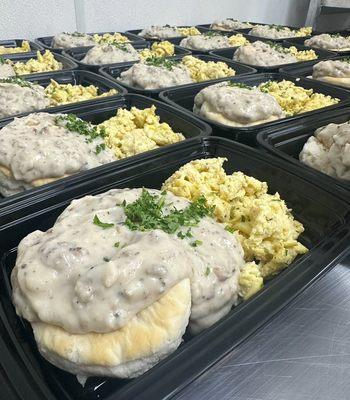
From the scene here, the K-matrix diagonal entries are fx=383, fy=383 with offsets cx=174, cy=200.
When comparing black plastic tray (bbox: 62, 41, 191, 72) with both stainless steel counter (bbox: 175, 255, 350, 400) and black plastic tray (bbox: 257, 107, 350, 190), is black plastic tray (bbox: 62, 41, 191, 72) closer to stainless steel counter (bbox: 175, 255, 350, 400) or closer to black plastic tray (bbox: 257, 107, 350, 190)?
black plastic tray (bbox: 257, 107, 350, 190)

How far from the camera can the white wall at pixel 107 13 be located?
383 cm

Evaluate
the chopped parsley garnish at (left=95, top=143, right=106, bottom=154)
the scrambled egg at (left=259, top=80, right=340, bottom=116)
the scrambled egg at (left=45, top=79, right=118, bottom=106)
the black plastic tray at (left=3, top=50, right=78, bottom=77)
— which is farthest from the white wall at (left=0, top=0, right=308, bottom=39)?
the chopped parsley garnish at (left=95, top=143, right=106, bottom=154)

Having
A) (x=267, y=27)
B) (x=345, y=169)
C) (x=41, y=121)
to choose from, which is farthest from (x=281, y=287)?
(x=267, y=27)

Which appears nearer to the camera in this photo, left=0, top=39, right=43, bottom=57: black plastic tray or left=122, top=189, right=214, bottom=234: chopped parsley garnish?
left=122, top=189, right=214, bottom=234: chopped parsley garnish

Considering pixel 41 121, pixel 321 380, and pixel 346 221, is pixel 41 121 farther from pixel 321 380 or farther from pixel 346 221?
pixel 321 380

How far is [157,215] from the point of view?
125 cm

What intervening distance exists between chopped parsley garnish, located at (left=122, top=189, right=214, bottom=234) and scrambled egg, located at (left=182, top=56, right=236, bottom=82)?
6.53 feet

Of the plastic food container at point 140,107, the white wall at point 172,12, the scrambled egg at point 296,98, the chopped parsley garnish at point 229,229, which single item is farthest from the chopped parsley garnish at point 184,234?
the white wall at point 172,12

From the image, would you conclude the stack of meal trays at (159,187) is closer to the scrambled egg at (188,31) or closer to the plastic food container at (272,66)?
the plastic food container at (272,66)

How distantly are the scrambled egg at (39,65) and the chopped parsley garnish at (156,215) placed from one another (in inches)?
85.1

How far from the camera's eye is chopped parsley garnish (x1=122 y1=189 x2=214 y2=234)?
120 cm

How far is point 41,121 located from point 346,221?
1.50 metres

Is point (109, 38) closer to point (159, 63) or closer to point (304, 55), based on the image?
point (159, 63)

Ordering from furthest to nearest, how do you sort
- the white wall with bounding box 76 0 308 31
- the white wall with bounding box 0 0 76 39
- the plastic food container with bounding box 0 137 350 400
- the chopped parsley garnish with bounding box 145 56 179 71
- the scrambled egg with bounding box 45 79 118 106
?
the white wall with bounding box 76 0 308 31
the white wall with bounding box 0 0 76 39
the chopped parsley garnish with bounding box 145 56 179 71
the scrambled egg with bounding box 45 79 118 106
the plastic food container with bounding box 0 137 350 400
